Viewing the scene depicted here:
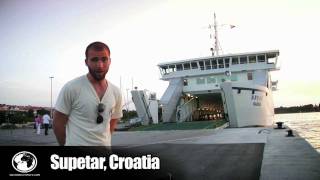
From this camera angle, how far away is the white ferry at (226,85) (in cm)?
980

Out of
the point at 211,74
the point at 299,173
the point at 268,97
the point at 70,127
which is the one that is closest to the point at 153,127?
the point at 211,74

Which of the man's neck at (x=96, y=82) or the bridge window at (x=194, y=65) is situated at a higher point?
the bridge window at (x=194, y=65)

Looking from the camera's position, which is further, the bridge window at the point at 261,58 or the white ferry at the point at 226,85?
the bridge window at the point at 261,58

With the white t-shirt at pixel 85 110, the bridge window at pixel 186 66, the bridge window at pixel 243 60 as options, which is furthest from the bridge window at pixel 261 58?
the white t-shirt at pixel 85 110

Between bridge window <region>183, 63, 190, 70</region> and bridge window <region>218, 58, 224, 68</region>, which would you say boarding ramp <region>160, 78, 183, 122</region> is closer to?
bridge window <region>183, 63, 190, 70</region>

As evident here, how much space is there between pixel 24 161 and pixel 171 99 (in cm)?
899

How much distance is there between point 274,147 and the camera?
4.79 metres

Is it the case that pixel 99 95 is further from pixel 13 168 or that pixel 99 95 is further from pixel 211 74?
pixel 211 74

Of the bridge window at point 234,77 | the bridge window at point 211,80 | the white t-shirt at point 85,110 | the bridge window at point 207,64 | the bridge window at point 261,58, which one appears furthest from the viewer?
the bridge window at point 207,64

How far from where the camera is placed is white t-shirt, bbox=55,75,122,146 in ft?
5.87

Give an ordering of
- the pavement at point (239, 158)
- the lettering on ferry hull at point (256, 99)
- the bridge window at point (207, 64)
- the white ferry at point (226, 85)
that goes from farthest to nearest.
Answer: the bridge window at point (207, 64) → the lettering on ferry hull at point (256, 99) → the white ferry at point (226, 85) → the pavement at point (239, 158)

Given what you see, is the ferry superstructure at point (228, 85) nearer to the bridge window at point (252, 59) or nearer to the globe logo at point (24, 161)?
the bridge window at point (252, 59)

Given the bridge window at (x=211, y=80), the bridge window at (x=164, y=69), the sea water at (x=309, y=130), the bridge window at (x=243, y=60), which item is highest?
the bridge window at (x=243, y=60)

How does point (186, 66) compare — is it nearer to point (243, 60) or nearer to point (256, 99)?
point (243, 60)
